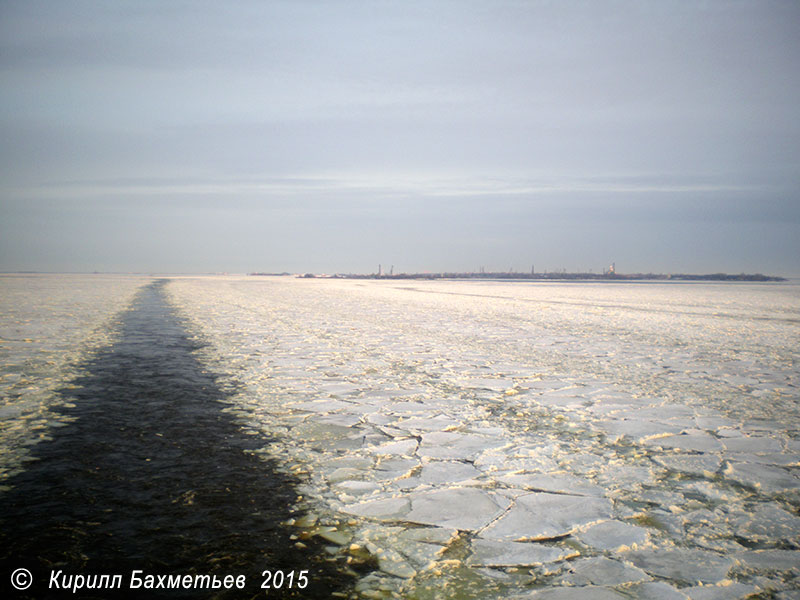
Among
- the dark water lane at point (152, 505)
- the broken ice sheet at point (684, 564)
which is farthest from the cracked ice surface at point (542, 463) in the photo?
the dark water lane at point (152, 505)

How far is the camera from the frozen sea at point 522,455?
204 cm

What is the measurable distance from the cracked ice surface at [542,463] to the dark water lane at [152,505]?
23cm

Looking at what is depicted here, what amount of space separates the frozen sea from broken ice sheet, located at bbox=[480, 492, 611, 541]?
0.04 feet

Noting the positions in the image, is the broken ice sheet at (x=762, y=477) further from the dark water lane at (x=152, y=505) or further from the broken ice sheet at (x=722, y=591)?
the dark water lane at (x=152, y=505)

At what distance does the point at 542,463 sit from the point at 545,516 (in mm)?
737

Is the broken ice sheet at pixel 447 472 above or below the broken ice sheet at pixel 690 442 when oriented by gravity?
below

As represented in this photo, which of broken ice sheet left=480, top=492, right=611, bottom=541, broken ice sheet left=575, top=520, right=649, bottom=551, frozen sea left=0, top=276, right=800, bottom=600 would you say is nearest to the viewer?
frozen sea left=0, top=276, right=800, bottom=600

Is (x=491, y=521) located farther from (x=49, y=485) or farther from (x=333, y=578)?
(x=49, y=485)

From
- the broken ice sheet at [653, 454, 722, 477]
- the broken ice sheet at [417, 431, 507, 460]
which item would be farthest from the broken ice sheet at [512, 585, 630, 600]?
the broken ice sheet at [653, 454, 722, 477]

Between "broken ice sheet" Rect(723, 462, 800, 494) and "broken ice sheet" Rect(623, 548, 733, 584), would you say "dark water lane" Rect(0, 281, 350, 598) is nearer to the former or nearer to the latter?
"broken ice sheet" Rect(623, 548, 733, 584)

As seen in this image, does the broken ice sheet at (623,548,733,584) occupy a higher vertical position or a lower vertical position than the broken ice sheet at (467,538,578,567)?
higher

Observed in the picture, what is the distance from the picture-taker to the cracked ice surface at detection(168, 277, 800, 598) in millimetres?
2037

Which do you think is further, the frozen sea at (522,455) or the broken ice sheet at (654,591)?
the frozen sea at (522,455)

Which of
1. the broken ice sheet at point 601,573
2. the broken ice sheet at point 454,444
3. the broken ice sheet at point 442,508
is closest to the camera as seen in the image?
the broken ice sheet at point 601,573
